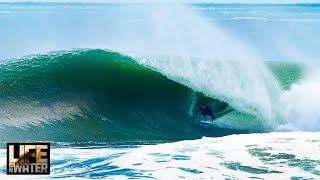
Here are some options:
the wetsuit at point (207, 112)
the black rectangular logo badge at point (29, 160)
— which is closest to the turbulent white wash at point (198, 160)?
the black rectangular logo badge at point (29, 160)

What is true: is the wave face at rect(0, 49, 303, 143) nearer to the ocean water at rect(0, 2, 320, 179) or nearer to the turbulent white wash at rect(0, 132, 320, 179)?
the ocean water at rect(0, 2, 320, 179)

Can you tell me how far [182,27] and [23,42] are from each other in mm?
7978

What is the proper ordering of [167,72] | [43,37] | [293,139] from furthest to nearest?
[43,37] → [167,72] → [293,139]

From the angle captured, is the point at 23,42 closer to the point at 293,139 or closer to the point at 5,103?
the point at 5,103

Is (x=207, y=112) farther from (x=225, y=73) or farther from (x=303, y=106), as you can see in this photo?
(x=303, y=106)

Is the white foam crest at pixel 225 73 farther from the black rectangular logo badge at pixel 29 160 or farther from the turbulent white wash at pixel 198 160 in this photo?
the black rectangular logo badge at pixel 29 160

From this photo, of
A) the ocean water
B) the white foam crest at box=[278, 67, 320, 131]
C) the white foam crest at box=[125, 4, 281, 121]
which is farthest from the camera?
the white foam crest at box=[125, 4, 281, 121]

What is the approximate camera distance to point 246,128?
14.5 metres

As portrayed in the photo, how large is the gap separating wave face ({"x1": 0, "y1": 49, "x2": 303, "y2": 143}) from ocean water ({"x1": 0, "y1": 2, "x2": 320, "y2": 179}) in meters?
0.02

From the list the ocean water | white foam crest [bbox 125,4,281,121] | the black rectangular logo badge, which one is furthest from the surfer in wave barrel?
the black rectangular logo badge

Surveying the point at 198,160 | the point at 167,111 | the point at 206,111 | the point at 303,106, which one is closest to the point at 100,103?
the point at 167,111

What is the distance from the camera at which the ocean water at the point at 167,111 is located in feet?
36.7

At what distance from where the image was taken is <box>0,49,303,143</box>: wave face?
45.1 ft

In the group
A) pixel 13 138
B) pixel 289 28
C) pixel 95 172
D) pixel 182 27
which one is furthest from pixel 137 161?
pixel 289 28
